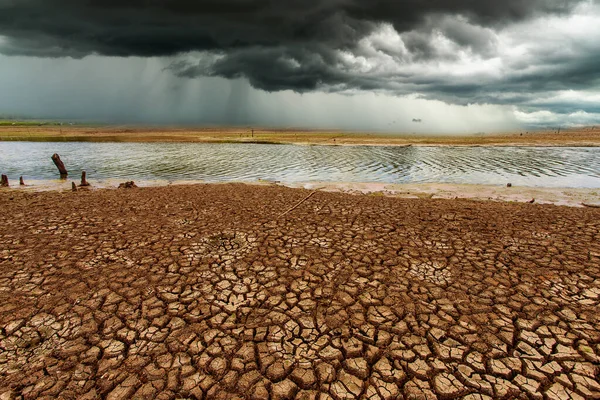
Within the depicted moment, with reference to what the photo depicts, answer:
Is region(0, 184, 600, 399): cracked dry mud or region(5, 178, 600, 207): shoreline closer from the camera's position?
region(0, 184, 600, 399): cracked dry mud

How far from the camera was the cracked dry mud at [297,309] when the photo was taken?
13.4 ft

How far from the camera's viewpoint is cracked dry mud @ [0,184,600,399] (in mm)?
4078

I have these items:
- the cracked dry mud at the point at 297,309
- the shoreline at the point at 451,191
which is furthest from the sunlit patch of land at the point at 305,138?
the cracked dry mud at the point at 297,309

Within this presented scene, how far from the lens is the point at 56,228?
9469mm

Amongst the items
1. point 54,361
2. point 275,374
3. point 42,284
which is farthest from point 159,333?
point 42,284

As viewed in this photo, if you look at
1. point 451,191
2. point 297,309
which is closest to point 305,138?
point 451,191

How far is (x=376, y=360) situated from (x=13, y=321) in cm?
604

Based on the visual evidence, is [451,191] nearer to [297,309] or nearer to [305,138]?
[297,309]

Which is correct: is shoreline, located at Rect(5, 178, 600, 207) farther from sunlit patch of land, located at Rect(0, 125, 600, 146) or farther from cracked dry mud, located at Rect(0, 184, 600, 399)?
sunlit patch of land, located at Rect(0, 125, 600, 146)

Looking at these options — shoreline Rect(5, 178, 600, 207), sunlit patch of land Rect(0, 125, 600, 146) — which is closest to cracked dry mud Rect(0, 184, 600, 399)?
shoreline Rect(5, 178, 600, 207)

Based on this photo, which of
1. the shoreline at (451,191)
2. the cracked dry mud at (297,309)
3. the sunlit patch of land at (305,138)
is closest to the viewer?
the cracked dry mud at (297,309)

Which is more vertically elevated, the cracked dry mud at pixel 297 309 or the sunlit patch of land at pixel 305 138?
the sunlit patch of land at pixel 305 138

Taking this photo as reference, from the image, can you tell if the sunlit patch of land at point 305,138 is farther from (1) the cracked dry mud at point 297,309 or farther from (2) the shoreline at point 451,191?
(1) the cracked dry mud at point 297,309

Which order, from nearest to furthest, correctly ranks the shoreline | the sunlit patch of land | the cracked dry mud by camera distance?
the cracked dry mud → the shoreline → the sunlit patch of land
